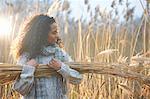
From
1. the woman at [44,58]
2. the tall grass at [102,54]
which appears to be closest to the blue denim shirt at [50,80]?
the woman at [44,58]

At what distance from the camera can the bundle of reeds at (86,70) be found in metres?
2.54

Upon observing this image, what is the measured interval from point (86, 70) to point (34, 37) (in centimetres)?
32

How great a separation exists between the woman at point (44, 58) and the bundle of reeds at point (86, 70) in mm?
32

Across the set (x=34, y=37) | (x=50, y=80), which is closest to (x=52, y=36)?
(x=34, y=37)

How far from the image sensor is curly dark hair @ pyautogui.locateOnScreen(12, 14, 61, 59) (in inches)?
104

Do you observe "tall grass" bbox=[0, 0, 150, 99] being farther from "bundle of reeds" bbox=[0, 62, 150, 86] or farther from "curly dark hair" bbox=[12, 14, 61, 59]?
"curly dark hair" bbox=[12, 14, 61, 59]

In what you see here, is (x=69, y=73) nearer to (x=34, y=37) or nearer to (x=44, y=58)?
(x=44, y=58)

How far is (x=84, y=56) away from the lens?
3961 mm

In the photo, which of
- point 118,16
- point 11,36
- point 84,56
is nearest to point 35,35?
point 11,36

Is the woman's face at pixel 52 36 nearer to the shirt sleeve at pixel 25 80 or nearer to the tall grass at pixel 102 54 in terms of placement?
the shirt sleeve at pixel 25 80

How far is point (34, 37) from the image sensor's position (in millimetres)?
2662

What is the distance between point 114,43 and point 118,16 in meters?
0.26

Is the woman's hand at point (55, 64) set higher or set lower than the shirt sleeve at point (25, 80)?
higher

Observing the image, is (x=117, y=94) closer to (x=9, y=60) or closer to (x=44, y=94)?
(x=9, y=60)
